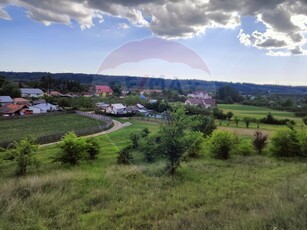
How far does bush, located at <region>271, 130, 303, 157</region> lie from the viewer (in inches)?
923

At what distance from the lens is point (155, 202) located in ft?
31.4

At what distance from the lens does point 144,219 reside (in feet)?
26.6

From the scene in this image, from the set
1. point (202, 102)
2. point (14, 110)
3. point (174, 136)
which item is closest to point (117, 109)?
point (14, 110)

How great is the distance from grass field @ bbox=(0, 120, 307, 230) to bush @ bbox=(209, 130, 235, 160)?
25.8ft

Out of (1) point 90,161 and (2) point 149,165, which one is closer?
(2) point 149,165

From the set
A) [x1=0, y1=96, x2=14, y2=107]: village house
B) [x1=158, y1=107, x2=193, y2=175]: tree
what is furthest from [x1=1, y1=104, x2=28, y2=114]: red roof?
[x1=158, y1=107, x2=193, y2=175]: tree

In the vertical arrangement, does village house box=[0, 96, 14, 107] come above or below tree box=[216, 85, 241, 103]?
below

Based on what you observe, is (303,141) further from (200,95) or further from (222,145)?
(200,95)

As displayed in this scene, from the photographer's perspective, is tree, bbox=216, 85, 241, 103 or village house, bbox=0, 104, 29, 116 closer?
tree, bbox=216, 85, 241, 103

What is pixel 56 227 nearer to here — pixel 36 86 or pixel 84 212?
pixel 84 212

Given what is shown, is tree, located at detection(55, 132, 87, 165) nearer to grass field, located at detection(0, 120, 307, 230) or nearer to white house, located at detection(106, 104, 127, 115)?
grass field, located at detection(0, 120, 307, 230)

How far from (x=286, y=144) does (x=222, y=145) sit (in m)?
5.75

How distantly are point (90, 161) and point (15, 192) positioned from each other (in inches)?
480

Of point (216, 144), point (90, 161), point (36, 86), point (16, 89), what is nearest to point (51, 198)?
point (90, 161)
